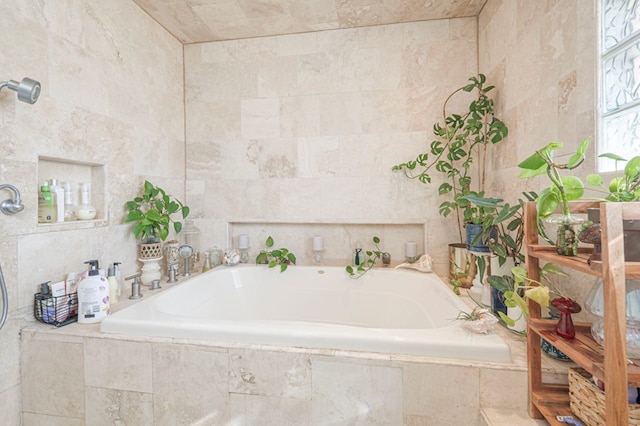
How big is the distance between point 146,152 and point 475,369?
2.07 m

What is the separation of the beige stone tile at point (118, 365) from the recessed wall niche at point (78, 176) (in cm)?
65

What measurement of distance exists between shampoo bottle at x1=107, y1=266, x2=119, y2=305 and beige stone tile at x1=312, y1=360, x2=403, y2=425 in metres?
1.13

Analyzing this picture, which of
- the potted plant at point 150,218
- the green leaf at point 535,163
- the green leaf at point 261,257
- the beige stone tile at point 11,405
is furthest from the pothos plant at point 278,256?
the green leaf at point 535,163

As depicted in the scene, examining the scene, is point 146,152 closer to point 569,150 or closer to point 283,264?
point 283,264

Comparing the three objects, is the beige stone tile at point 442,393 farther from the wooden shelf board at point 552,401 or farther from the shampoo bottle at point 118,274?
the shampoo bottle at point 118,274

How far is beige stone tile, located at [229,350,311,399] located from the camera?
950mm

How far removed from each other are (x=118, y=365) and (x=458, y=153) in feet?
6.50

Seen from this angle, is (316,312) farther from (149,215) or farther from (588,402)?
(588,402)

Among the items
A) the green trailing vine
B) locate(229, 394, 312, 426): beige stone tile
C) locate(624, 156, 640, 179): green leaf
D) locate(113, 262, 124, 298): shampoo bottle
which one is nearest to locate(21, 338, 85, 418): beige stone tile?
locate(113, 262, 124, 298): shampoo bottle

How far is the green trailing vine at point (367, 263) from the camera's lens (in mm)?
1783

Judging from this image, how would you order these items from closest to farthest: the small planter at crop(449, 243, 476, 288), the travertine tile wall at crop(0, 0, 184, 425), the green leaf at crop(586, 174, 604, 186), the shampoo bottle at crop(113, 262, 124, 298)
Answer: the green leaf at crop(586, 174, 604, 186) < the travertine tile wall at crop(0, 0, 184, 425) < the shampoo bottle at crop(113, 262, 124, 298) < the small planter at crop(449, 243, 476, 288)

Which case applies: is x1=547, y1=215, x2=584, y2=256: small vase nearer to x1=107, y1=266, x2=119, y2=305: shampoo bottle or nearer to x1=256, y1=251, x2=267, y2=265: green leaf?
x1=256, y1=251, x2=267, y2=265: green leaf

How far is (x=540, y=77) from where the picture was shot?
3.86 ft

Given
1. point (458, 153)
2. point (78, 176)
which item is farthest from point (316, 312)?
point (78, 176)
